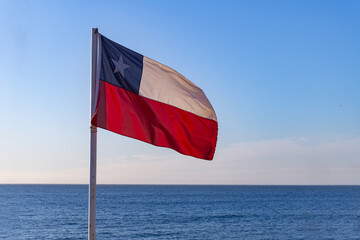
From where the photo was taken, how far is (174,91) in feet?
27.3

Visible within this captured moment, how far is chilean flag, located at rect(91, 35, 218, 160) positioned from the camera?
7.55 meters

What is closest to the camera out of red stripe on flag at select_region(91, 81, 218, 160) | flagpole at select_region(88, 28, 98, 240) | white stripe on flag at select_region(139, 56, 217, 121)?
flagpole at select_region(88, 28, 98, 240)

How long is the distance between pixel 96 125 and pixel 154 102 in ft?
4.27

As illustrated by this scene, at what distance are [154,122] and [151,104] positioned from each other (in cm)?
31

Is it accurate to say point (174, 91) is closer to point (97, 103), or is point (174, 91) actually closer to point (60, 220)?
Result: point (97, 103)

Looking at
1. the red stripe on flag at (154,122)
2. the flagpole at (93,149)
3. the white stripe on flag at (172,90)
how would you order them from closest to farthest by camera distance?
the flagpole at (93,149) < the red stripe on flag at (154,122) < the white stripe on flag at (172,90)

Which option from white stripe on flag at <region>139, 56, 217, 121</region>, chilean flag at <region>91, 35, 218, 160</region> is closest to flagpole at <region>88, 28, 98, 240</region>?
chilean flag at <region>91, 35, 218, 160</region>

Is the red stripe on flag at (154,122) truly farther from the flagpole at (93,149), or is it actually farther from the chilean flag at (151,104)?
the flagpole at (93,149)

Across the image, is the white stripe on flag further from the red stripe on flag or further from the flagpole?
the flagpole

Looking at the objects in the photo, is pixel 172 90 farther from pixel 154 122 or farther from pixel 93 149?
pixel 93 149

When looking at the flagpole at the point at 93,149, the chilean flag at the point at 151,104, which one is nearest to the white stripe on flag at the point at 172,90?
the chilean flag at the point at 151,104

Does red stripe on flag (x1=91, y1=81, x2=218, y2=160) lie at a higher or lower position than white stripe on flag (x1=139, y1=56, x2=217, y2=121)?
lower

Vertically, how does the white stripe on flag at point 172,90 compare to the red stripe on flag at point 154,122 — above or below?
above

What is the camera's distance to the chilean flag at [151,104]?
755 cm
